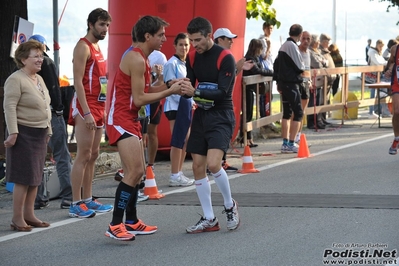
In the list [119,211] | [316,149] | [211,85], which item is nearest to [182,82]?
[211,85]

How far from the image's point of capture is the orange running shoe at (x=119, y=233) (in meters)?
8.07

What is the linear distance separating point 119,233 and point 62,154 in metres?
2.53

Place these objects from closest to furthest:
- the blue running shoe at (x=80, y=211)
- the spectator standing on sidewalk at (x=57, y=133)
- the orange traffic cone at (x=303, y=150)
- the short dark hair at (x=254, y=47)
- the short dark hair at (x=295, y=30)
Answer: the blue running shoe at (x=80, y=211) < the spectator standing on sidewalk at (x=57, y=133) < the orange traffic cone at (x=303, y=150) < the short dark hair at (x=295, y=30) < the short dark hair at (x=254, y=47)

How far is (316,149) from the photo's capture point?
50.5 ft

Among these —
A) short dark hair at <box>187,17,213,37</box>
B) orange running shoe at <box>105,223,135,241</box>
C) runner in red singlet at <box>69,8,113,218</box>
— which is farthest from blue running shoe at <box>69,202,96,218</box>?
short dark hair at <box>187,17,213,37</box>

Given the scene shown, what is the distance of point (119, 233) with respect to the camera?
26.5ft

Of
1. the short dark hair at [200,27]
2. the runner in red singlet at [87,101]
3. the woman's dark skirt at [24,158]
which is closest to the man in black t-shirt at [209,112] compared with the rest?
the short dark hair at [200,27]

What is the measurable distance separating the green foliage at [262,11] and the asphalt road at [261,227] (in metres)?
6.22

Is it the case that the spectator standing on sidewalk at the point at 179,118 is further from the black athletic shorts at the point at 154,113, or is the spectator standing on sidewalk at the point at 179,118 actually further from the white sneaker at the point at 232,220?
the white sneaker at the point at 232,220

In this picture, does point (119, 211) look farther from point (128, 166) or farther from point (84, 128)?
point (84, 128)

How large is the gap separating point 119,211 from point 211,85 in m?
1.44

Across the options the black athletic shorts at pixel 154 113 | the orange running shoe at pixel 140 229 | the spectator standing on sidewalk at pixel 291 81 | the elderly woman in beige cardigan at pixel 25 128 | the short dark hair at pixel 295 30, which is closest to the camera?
the orange running shoe at pixel 140 229

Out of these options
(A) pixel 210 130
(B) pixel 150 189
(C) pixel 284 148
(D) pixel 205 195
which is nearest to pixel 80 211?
(B) pixel 150 189

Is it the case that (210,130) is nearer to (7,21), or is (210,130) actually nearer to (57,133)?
(57,133)
